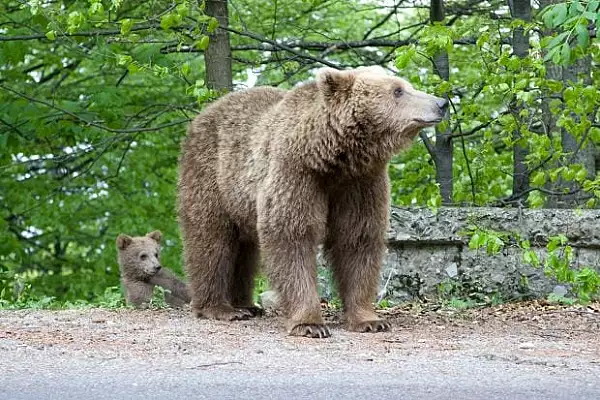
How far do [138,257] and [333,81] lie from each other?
14.6 ft

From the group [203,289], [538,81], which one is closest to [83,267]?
[203,289]

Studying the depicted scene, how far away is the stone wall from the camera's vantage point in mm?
9922

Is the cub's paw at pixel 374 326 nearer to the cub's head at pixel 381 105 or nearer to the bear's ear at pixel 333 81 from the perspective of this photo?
the cub's head at pixel 381 105

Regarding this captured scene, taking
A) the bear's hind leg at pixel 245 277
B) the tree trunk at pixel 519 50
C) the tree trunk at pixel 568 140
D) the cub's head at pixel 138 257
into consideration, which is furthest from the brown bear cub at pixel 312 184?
the tree trunk at pixel 519 50

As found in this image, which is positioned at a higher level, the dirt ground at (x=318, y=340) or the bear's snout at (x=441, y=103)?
the bear's snout at (x=441, y=103)

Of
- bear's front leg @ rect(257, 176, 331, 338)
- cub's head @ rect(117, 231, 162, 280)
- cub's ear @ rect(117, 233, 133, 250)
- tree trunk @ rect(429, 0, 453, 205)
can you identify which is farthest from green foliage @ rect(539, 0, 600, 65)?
cub's ear @ rect(117, 233, 133, 250)

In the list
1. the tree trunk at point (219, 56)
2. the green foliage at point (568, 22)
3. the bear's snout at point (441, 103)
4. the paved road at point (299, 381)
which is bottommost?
the paved road at point (299, 381)

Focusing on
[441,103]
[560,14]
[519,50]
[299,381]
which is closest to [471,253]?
[519,50]

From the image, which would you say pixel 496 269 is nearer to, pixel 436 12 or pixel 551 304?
pixel 551 304

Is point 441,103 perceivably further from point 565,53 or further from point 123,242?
point 123,242

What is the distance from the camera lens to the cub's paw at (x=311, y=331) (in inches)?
285

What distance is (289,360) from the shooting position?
6047 millimetres

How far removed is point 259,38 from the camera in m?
10.5

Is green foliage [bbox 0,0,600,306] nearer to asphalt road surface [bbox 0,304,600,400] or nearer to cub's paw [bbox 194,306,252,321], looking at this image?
asphalt road surface [bbox 0,304,600,400]
